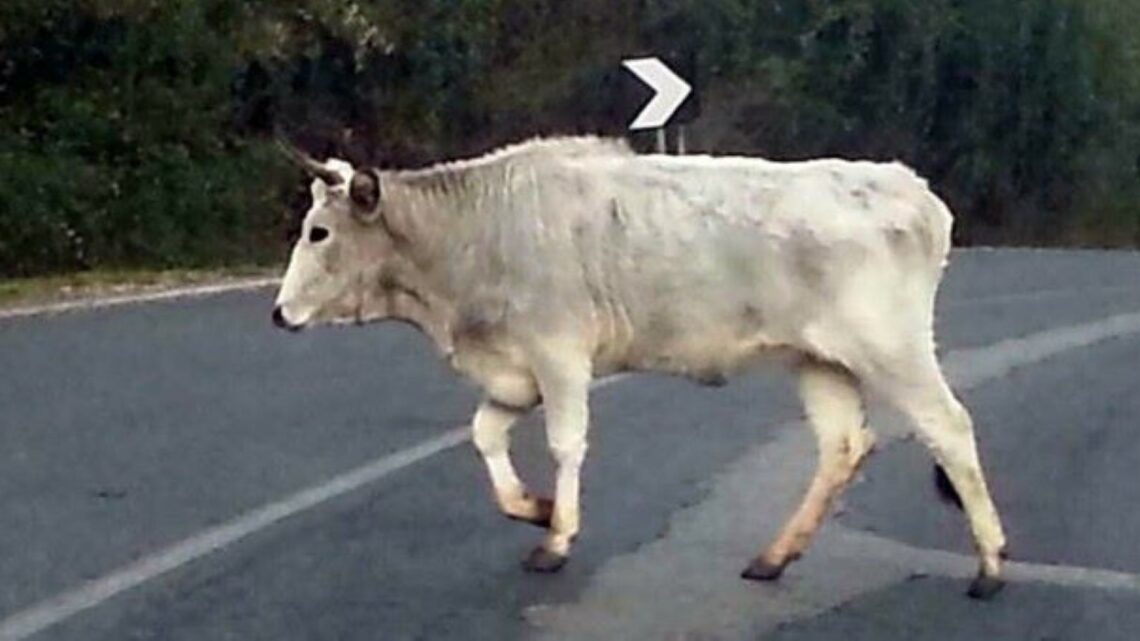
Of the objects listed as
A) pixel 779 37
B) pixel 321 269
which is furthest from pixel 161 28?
pixel 321 269

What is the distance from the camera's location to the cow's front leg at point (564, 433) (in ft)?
38.1

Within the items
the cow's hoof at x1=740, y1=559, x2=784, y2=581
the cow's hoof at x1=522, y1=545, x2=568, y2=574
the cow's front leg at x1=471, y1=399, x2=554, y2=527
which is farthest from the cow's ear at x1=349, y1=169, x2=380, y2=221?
the cow's hoof at x1=740, y1=559, x2=784, y2=581

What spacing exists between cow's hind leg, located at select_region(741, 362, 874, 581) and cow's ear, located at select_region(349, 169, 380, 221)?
167cm

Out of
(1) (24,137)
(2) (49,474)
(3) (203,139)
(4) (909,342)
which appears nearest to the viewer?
(4) (909,342)

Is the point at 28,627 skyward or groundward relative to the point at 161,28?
skyward

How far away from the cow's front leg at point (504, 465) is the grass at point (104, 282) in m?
14.5

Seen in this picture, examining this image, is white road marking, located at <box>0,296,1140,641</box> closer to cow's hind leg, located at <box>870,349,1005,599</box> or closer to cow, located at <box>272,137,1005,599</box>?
cow, located at <box>272,137,1005,599</box>

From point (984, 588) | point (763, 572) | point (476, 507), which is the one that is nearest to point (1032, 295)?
point (476, 507)

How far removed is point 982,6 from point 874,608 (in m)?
41.5

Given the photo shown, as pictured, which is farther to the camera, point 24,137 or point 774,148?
point 774,148

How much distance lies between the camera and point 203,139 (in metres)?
36.6

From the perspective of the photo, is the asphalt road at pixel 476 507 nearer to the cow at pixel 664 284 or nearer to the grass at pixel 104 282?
the cow at pixel 664 284

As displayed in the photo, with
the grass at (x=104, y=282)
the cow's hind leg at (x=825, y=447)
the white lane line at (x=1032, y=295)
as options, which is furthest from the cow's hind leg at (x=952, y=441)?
the grass at (x=104, y=282)

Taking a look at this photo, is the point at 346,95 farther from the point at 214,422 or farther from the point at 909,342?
the point at 909,342
